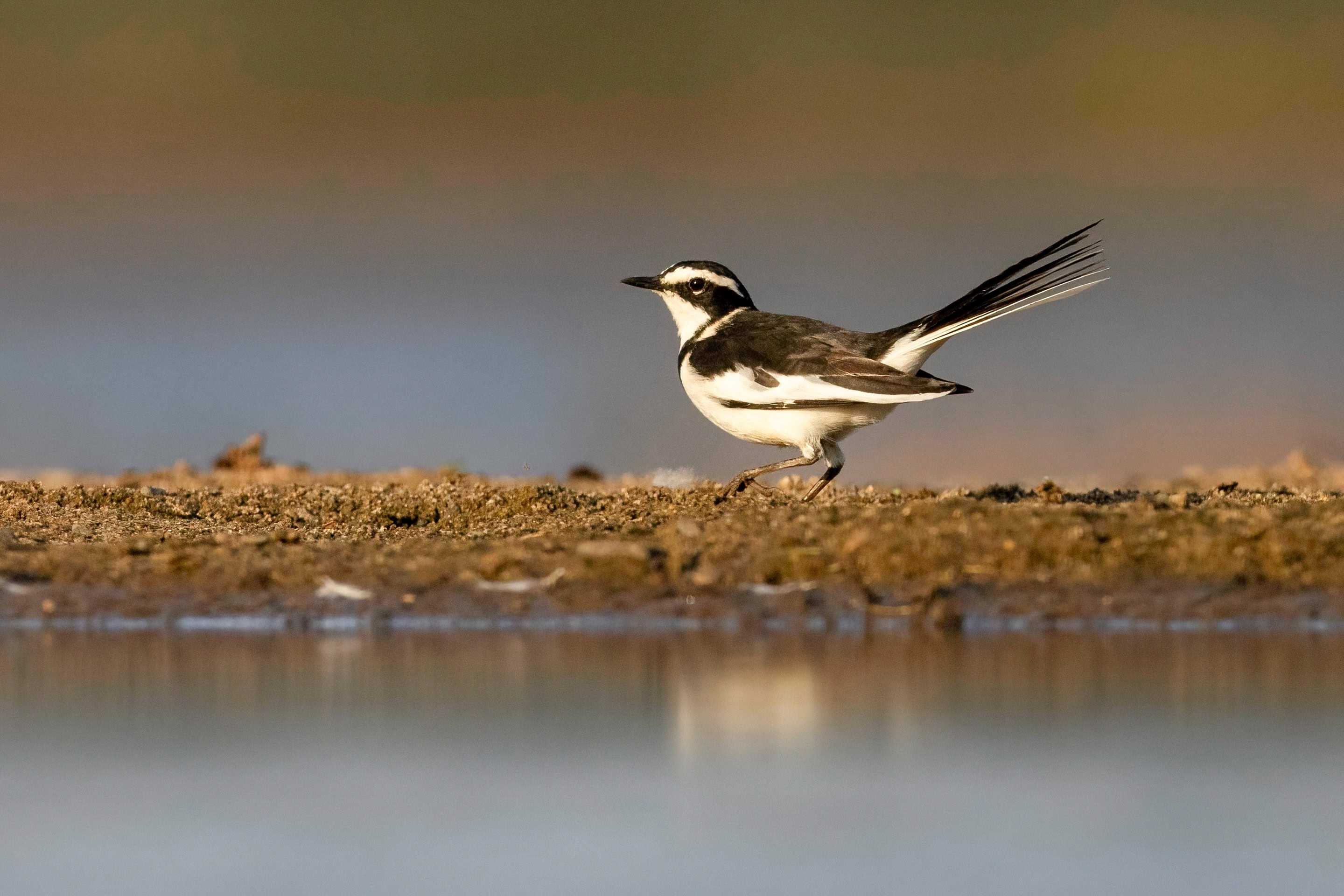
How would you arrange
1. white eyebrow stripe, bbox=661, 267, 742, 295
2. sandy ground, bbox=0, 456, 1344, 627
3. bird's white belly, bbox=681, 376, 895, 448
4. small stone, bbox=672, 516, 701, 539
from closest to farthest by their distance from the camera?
sandy ground, bbox=0, 456, 1344, 627 < small stone, bbox=672, 516, 701, 539 < bird's white belly, bbox=681, 376, 895, 448 < white eyebrow stripe, bbox=661, 267, 742, 295

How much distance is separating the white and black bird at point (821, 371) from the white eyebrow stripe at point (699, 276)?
55 cm

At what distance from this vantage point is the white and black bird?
→ 7.92 metres

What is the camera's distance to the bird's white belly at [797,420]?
26.9 feet

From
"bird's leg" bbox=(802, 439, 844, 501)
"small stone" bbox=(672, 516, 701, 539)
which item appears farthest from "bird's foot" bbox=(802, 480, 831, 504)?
"small stone" bbox=(672, 516, 701, 539)

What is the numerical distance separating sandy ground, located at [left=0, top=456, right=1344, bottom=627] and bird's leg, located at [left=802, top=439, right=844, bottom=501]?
0.90 meters

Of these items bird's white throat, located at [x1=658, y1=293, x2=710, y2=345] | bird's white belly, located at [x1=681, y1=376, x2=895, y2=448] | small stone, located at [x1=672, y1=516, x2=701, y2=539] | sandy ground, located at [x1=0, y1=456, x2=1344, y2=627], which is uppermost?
bird's white throat, located at [x1=658, y1=293, x2=710, y2=345]

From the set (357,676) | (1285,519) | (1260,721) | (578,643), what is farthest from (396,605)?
(1285,519)

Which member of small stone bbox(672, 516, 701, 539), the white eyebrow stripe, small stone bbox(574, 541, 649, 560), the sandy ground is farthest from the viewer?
the white eyebrow stripe

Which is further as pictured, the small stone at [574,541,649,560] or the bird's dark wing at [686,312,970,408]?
the bird's dark wing at [686,312,970,408]

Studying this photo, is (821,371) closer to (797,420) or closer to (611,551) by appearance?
(797,420)

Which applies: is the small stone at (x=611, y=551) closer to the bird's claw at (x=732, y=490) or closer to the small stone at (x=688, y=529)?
the small stone at (x=688, y=529)

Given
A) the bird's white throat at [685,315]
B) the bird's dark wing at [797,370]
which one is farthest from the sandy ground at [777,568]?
the bird's white throat at [685,315]

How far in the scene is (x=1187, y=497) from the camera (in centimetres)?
834

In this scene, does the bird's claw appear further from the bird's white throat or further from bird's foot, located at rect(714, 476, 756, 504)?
the bird's white throat
